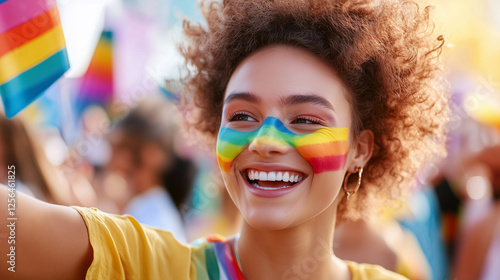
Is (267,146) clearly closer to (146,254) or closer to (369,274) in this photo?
(146,254)

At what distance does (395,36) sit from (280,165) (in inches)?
29.0

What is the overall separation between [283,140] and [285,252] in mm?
433

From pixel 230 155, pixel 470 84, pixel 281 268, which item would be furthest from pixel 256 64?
pixel 470 84

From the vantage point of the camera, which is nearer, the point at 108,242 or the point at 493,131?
the point at 108,242

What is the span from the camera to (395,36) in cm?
211

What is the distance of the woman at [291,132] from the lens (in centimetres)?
177

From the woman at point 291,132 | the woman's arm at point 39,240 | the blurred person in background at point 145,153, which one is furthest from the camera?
the blurred person in background at point 145,153

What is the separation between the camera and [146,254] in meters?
1.77

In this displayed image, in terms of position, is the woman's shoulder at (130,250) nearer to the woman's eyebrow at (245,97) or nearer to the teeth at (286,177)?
the teeth at (286,177)

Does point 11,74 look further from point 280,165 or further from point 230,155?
point 280,165

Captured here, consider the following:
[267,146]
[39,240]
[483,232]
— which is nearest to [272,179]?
[267,146]

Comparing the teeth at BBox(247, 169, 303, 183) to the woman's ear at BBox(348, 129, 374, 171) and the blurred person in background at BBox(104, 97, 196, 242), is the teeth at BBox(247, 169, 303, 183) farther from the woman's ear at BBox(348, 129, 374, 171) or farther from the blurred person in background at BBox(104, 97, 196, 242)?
the blurred person in background at BBox(104, 97, 196, 242)

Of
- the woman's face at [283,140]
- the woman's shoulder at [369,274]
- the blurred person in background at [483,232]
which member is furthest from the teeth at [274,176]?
the blurred person in background at [483,232]

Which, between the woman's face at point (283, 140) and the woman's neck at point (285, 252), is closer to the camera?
the woman's face at point (283, 140)
